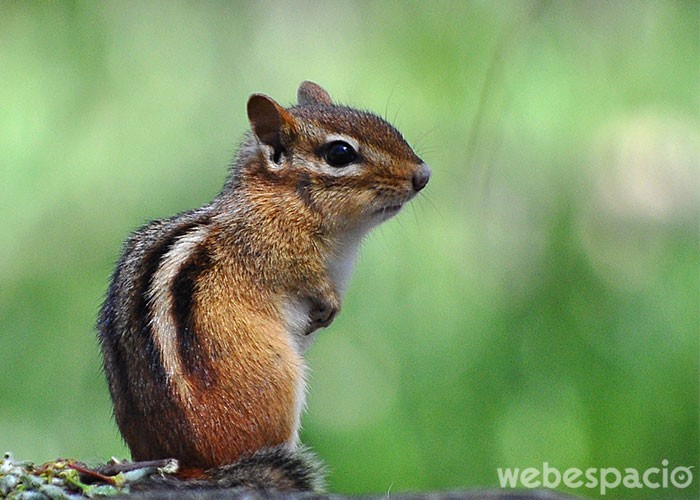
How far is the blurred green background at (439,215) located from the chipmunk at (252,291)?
532 millimetres

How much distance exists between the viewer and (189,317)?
262cm

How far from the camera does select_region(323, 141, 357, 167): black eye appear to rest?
2943mm

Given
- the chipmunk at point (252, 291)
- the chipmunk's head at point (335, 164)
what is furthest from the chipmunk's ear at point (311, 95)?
the chipmunk's head at point (335, 164)

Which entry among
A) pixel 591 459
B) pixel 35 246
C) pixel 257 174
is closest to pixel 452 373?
pixel 591 459

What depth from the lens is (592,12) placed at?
4.12 meters

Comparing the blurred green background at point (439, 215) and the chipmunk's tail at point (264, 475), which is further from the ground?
the blurred green background at point (439, 215)

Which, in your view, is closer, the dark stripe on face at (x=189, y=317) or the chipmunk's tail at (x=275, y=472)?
the chipmunk's tail at (x=275, y=472)

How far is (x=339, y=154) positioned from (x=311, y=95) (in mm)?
431

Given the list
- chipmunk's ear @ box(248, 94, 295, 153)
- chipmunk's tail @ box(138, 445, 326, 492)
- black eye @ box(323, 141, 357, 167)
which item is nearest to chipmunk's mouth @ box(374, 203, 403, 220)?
black eye @ box(323, 141, 357, 167)

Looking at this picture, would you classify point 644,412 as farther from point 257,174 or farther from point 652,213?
point 257,174

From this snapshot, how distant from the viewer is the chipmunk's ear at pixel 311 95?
10.8 ft

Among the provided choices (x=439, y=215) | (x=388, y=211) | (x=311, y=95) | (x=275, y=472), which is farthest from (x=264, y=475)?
(x=439, y=215)

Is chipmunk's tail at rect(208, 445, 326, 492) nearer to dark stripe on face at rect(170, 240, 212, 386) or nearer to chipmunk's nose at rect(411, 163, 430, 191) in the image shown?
dark stripe on face at rect(170, 240, 212, 386)

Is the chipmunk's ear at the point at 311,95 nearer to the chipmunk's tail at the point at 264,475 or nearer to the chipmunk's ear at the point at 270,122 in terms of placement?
the chipmunk's ear at the point at 270,122
